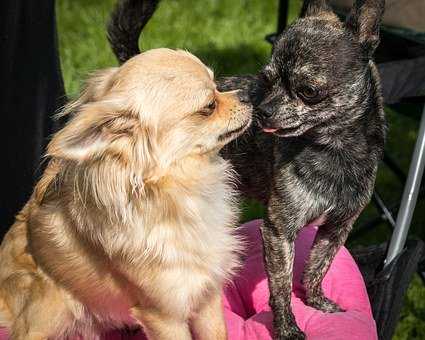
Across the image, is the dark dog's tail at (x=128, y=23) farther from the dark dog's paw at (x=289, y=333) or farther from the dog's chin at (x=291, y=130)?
the dark dog's paw at (x=289, y=333)

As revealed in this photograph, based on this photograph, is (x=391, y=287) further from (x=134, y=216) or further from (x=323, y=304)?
(x=134, y=216)

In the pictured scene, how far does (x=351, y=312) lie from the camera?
2.11m

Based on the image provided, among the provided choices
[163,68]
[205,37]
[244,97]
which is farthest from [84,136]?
[205,37]

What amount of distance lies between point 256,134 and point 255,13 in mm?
3029

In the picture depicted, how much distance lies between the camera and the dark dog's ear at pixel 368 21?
193 centimetres

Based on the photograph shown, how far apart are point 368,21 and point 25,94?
4.22 feet

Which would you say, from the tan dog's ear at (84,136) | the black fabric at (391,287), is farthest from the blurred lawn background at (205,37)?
the tan dog's ear at (84,136)

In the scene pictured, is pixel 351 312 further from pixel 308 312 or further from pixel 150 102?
pixel 150 102

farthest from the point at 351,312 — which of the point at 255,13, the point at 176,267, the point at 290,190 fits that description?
the point at 255,13

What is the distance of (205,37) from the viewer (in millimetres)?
4727

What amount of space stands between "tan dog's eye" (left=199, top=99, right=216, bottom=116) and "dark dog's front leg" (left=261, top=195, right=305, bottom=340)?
0.43 meters

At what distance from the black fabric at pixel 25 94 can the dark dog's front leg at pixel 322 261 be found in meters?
1.09

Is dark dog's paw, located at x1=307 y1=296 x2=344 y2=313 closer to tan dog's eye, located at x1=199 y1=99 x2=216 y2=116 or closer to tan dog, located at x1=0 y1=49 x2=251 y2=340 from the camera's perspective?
tan dog, located at x1=0 y1=49 x2=251 y2=340

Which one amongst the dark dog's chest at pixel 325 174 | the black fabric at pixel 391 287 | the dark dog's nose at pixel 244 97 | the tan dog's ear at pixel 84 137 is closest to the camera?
the tan dog's ear at pixel 84 137
